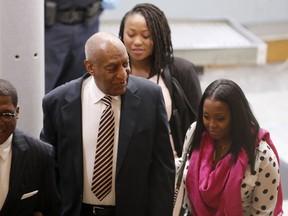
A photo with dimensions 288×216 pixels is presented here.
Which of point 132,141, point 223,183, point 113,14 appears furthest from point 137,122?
point 113,14

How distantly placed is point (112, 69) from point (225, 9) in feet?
15.2

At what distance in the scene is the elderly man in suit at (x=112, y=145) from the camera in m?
2.67

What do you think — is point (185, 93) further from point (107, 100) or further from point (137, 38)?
point (107, 100)

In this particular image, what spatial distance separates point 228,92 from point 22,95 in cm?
108

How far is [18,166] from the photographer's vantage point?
7.97 feet

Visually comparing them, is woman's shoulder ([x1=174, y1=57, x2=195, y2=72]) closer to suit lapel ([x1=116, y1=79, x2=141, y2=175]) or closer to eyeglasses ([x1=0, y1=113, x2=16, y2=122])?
suit lapel ([x1=116, y1=79, x2=141, y2=175])

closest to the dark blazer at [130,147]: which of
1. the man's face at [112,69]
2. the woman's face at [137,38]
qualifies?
the man's face at [112,69]

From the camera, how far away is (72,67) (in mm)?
4352

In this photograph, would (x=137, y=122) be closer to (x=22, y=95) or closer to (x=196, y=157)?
(x=196, y=157)

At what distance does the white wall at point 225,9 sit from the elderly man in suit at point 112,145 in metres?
3.89

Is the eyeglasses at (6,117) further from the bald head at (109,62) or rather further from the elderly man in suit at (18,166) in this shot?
the bald head at (109,62)

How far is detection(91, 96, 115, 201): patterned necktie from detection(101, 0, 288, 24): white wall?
3935mm

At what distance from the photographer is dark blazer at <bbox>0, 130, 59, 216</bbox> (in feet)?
7.95

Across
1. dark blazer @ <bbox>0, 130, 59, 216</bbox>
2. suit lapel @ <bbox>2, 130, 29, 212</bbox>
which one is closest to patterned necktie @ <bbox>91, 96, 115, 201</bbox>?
dark blazer @ <bbox>0, 130, 59, 216</bbox>
